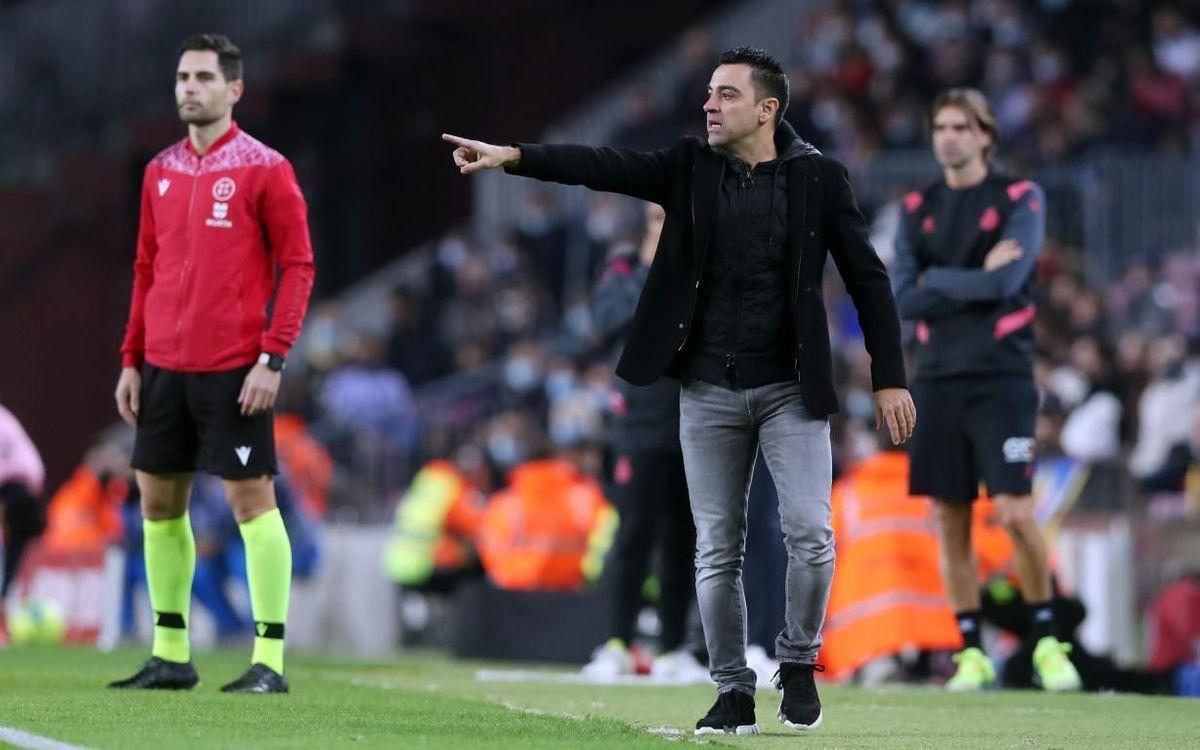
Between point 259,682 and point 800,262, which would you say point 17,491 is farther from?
point 800,262

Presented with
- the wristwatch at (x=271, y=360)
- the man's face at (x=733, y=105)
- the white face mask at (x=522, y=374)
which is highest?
the man's face at (x=733, y=105)

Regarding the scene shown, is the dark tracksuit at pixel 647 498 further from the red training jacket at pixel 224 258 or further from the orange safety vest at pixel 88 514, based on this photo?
the orange safety vest at pixel 88 514

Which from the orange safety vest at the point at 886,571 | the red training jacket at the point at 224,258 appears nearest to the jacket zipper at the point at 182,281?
the red training jacket at the point at 224,258

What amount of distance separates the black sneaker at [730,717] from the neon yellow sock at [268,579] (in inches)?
85.6

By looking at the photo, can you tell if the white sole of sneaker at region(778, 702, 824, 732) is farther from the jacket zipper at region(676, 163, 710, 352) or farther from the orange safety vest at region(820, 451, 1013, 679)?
the orange safety vest at region(820, 451, 1013, 679)

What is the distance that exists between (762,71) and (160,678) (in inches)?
138

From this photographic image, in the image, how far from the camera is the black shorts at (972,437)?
10.1 m

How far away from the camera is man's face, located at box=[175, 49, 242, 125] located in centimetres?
901

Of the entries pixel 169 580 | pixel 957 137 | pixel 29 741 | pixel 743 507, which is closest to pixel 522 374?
pixel 957 137

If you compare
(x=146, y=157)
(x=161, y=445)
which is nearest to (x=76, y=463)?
(x=146, y=157)

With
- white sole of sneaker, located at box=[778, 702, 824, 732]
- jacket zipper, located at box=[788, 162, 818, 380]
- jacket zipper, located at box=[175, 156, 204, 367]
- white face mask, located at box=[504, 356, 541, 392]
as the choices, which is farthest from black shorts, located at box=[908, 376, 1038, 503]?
white face mask, located at box=[504, 356, 541, 392]

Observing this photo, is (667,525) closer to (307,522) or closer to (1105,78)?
(307,522)

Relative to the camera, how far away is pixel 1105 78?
22250mm

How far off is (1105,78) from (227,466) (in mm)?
15132
